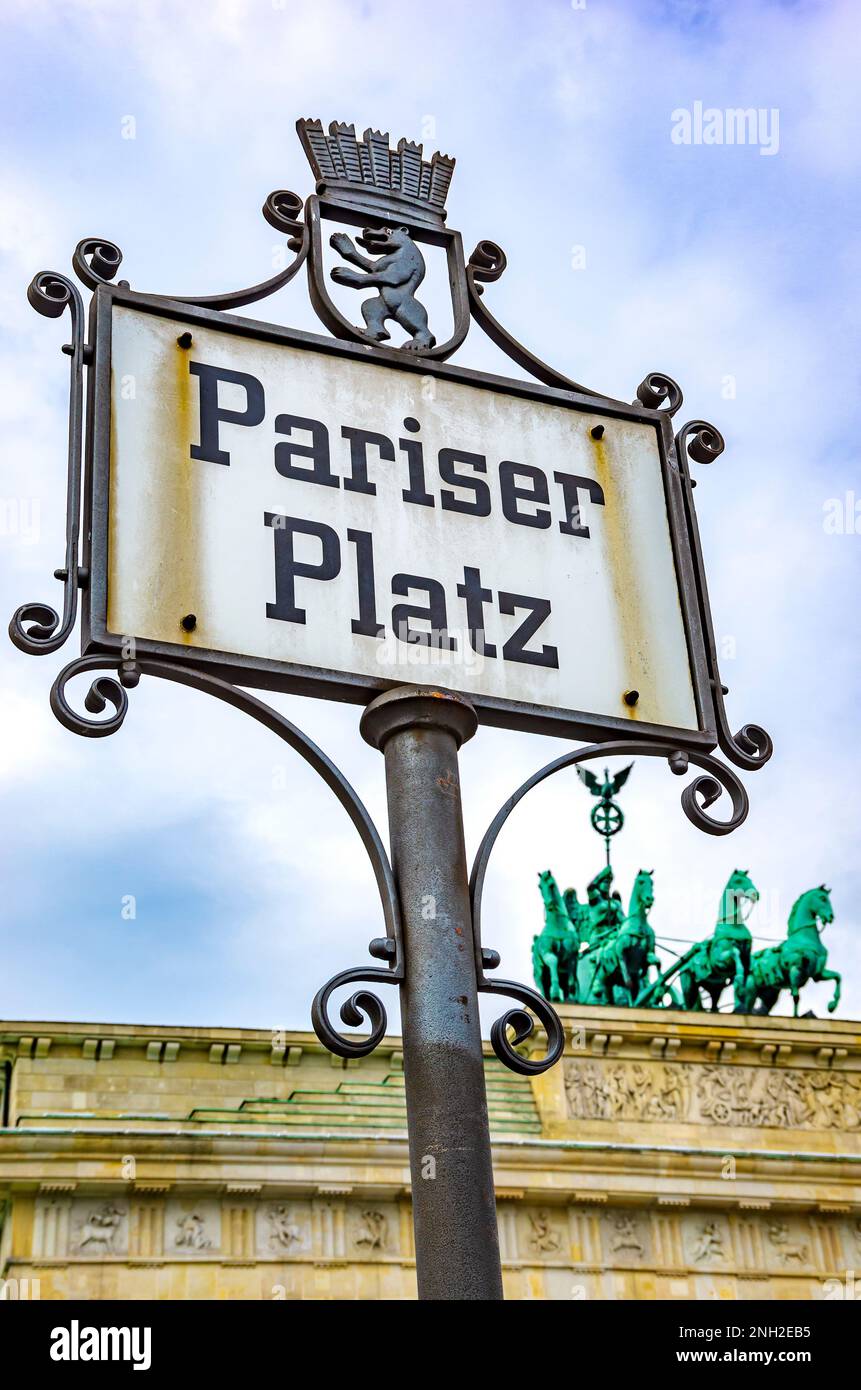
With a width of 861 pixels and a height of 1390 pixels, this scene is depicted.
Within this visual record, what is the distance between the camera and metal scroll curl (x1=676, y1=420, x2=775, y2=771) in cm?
320

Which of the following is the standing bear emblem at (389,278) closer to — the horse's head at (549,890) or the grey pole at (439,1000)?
the grey pole at (439,1000)

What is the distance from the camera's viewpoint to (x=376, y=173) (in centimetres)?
354

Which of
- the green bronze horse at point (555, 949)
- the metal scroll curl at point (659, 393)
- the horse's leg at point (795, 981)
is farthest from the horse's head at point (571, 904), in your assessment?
the metal scroll curl at point (659, 393)

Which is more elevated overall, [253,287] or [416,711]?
[253,287]

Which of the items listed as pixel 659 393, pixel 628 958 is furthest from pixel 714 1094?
pixel 659 393

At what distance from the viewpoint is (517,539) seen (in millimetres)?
3158

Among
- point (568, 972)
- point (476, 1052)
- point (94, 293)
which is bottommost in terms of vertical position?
point (476, 1052)

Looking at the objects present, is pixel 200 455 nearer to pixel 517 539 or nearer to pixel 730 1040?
pixel 517 539

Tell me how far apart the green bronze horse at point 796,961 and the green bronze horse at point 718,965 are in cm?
24

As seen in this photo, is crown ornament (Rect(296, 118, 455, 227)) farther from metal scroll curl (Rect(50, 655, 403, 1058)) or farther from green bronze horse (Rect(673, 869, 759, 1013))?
green bronze horse (Rect(673, 869, 759, 1013))

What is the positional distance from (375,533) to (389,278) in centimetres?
68

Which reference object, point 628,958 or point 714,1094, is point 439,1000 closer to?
point 714,1094
